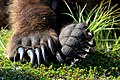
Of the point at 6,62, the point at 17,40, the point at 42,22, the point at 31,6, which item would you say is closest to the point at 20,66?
the point at 6,62

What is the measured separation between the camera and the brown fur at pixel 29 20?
3.69m

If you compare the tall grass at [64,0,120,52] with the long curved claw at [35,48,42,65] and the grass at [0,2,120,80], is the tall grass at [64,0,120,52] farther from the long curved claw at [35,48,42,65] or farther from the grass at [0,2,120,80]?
the long curved claw at [35,48,42,65]

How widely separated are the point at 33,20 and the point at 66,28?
43 cm

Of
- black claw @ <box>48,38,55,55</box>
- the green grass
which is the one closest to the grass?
the green grass

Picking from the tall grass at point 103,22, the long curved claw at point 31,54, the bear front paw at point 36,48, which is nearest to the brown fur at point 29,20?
the bear front paw at point 36,48

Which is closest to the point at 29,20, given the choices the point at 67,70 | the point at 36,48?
the point at 36,48

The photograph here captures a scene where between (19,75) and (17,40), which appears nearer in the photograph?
(19,75)

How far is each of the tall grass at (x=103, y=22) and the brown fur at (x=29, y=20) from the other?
1.09 ft

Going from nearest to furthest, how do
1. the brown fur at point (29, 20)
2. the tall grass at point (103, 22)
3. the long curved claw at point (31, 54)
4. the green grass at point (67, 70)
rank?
the green grass at point (67, 70), the long curved claw at point (31, 54), the brown fur at point (29, 20), the tall grass at point (103, 22)

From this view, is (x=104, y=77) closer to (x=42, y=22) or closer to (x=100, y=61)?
(x=100, y=61)

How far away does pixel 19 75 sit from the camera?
3127 millimetres

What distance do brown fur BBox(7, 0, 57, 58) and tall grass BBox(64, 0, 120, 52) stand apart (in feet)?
1.09

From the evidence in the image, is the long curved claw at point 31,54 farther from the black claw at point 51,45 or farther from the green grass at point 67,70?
the black claw at point 51,45

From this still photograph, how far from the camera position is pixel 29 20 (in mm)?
3930
